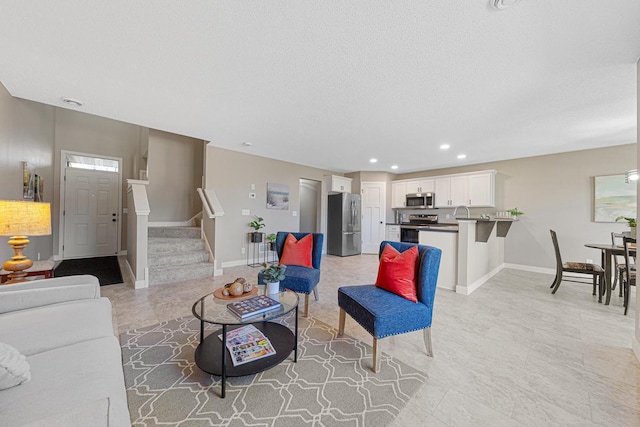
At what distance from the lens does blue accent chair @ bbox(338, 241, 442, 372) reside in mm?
1694

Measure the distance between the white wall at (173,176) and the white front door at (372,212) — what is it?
4297 mm

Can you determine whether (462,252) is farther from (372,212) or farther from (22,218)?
(22,218)

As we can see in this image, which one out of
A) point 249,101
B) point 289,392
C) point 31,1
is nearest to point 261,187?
point 249,101

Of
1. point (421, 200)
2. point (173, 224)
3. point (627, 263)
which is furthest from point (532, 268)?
point (173, 224)

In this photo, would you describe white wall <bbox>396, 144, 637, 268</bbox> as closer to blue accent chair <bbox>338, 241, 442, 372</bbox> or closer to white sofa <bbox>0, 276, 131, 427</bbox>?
blue accent chair <bbox>338, 241, 442, 372</bbox>

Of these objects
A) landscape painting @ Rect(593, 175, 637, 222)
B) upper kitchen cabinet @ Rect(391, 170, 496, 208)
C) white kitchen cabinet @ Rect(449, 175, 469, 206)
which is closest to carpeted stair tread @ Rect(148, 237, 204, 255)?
upper kitchen cabinet @ Rect(391, 170, 496, 208)

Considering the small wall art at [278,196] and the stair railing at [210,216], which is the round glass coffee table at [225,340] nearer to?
the stair railing at [210,216]

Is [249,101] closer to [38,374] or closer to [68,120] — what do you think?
[38,374]

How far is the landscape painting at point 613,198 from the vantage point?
3.93 metres

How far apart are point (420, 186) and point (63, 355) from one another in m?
6.60

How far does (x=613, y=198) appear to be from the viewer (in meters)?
4.04

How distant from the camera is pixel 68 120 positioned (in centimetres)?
498

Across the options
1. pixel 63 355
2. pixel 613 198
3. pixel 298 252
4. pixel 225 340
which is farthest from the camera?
pixel 613 198

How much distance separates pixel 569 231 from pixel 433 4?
17.2 feet
